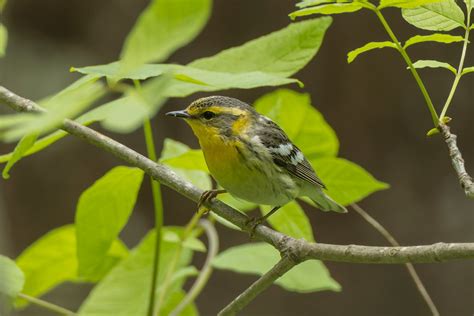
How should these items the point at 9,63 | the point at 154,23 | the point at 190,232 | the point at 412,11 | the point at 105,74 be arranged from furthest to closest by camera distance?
the point at 9,63, the point at 190,232, the point at 412,11, the point at 105,74, the point at 154,23

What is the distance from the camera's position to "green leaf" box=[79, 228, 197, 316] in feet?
6.69

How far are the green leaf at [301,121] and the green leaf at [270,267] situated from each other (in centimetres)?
33

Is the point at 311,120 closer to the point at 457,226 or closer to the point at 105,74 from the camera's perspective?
the point at 105,74

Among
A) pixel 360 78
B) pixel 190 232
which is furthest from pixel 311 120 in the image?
pixel 360 78

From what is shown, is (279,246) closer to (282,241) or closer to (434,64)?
(282,241)

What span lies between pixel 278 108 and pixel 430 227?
14.7 feet

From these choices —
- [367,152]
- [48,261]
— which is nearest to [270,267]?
[48,261]

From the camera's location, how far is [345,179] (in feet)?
6.95

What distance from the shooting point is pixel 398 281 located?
6.34 m

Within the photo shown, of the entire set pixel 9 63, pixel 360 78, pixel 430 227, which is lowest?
pixel 430 227

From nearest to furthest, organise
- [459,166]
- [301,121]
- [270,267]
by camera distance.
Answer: [459,166]
[270,267]
[301,121]

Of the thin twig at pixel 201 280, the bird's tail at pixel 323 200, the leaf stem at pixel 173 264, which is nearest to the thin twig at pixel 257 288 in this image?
the leaf stem at pixel 173 264

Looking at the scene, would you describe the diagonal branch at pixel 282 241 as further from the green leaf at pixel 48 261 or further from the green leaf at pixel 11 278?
the green leaf at pixel 48 261

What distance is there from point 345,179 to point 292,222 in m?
0.22
